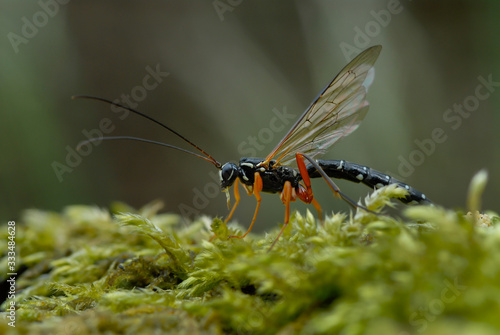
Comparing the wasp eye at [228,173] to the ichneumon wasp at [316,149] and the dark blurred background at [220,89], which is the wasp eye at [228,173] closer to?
the ichneumon wasp at [316,149]

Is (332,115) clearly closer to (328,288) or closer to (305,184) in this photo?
(305,184)

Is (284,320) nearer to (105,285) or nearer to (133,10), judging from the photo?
(105,285)

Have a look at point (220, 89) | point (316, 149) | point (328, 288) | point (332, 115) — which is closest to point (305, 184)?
point (316, 149)

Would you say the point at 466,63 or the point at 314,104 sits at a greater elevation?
the point at 314,104

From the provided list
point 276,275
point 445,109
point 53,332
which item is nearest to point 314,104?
point 276,275

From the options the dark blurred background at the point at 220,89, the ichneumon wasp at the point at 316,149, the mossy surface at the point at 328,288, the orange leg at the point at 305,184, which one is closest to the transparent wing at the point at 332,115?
the ichneumon wasp at the point at 316,149

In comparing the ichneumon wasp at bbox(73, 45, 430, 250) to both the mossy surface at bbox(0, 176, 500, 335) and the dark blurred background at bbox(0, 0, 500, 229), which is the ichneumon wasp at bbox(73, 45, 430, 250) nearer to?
the mossy surface at bbox(0, 176, 500, 335)

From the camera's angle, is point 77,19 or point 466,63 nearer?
point 466,63

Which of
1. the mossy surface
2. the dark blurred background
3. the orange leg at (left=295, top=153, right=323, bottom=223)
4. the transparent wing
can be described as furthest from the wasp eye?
the dark blurred background
